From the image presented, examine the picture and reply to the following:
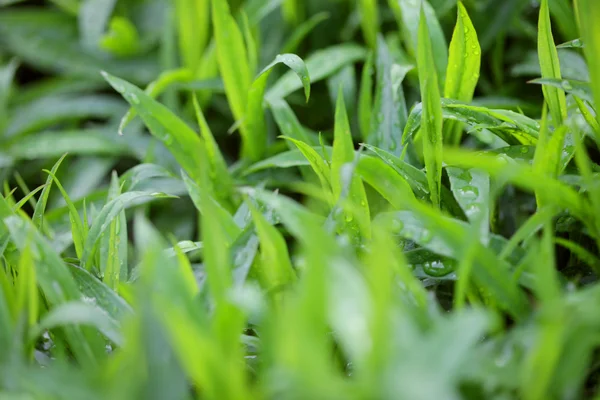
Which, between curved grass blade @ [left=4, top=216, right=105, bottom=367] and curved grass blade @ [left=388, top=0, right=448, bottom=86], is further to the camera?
curved grass blade @ [left=388, top=0, right=448, bottom=86]

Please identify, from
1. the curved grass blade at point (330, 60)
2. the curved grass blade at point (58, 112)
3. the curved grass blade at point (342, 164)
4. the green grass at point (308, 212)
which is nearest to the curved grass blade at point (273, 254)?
the green grass at point (308, 212)

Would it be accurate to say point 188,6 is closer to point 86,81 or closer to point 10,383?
point 86,81

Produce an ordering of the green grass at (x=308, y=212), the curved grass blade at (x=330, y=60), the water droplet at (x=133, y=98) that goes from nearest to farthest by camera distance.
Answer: the green grass at (x=308, y=212) < the water droplet at (x=133, y=98) < the curved grass blade at (x=330, y=60)

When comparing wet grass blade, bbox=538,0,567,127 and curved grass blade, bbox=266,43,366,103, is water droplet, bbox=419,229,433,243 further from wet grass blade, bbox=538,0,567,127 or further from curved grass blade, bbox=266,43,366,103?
curved grass blade, bbox=266,43,366,103

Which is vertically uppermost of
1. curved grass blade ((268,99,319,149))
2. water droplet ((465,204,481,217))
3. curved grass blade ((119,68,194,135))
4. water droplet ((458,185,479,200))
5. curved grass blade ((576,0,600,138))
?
curved grass blade ((576,0,600,138))

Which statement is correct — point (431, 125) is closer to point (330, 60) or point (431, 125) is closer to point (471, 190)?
point (471, 190)

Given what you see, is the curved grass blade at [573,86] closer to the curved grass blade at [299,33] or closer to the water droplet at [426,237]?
the water droplet at [426,237]

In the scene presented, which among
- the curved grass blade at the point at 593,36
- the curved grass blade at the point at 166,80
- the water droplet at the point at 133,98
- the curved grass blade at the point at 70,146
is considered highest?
the curved grass blade at the point at 593,36

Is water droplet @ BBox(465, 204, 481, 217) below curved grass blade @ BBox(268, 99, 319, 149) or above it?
above

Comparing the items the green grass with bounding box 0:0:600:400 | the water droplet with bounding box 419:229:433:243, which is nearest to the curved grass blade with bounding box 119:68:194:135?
the green grass with bounding box 0:0:600:400
